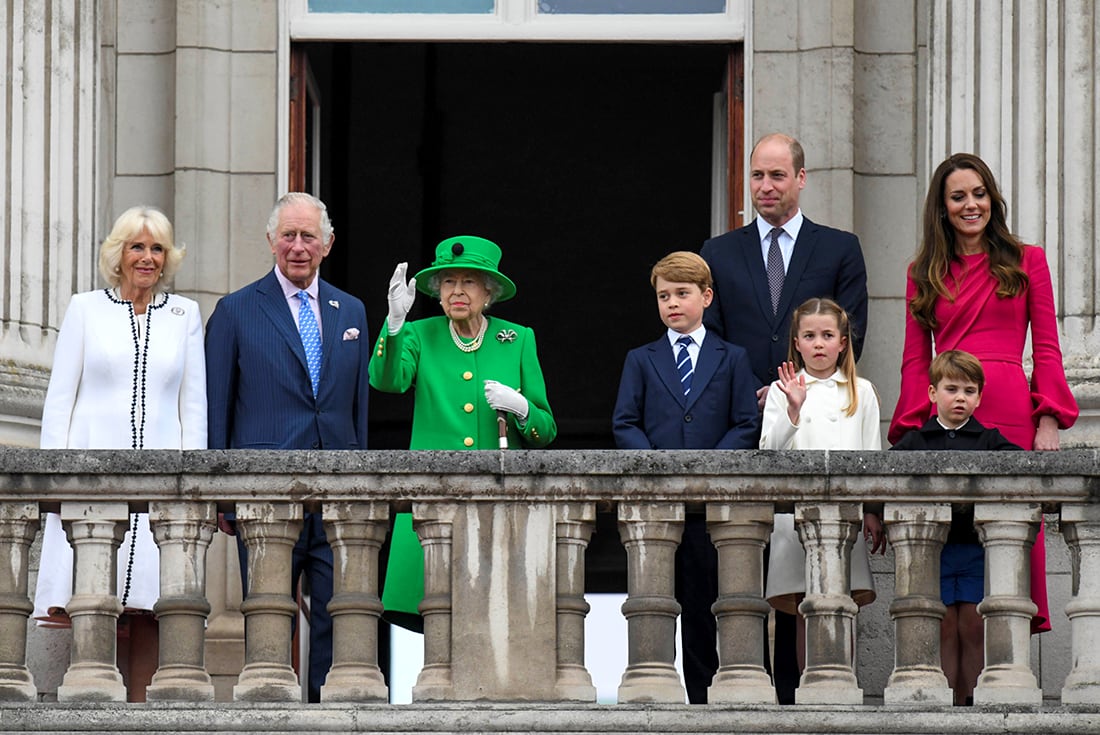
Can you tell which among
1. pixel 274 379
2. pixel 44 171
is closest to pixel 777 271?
pixel 274 379

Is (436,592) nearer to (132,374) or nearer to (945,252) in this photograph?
(132,374)

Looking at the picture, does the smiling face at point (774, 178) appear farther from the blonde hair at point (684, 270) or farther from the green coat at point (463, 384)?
the green coat at point (463, 384)

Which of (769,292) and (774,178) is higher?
(774,178)

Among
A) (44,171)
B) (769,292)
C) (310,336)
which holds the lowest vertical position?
(310,336)

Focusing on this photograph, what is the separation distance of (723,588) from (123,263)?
2480 millimetres

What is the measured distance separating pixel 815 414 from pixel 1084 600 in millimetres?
1202

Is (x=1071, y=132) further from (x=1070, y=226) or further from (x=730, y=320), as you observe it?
(x=730, y=320)

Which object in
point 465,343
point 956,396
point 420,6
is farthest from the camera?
point 420,6

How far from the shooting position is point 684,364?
10.1 m

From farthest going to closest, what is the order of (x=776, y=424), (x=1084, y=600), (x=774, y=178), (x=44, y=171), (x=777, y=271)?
(x=44, y=171) → (x=777, y=271) → (x=774, y=178) → (x=776, y=424) → (x=1084, y=600)

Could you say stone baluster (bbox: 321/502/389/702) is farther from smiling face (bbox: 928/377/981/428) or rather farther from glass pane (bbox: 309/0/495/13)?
glass pane (bbox: 309/0/495/13)

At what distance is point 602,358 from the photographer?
20.2 metres

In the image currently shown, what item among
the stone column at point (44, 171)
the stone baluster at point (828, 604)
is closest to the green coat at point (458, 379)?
the stone baluster at point (828, 604)

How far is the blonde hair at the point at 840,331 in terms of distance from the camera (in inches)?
393
